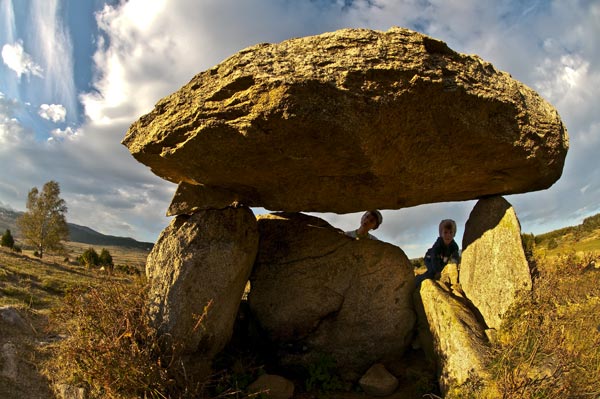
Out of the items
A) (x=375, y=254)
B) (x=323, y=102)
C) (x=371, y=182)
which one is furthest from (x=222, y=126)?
(x=375, y=254)

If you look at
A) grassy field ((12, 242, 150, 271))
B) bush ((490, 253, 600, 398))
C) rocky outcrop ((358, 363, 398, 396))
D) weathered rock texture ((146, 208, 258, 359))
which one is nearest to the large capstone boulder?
rocky outcrop ((358, 363, 398, 396))

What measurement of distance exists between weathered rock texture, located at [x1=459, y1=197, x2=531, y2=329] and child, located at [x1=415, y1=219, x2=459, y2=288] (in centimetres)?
81

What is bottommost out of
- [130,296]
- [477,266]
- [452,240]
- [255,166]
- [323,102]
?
[130,296]

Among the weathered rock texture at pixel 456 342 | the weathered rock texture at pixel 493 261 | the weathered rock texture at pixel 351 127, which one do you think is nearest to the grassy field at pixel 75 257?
the weathered rock texture at pixel 351 127

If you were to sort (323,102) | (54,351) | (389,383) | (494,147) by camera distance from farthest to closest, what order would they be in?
(54,351) < (389,383) < (494,147) < (323,102)

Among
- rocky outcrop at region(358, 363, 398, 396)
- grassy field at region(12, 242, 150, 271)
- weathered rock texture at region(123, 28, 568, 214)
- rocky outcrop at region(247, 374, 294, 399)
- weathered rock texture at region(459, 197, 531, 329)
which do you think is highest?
weathered rock texture at region(123, 28, 568, 214)

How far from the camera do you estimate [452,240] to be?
888 centimetres

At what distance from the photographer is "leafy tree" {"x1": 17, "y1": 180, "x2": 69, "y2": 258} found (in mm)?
38625

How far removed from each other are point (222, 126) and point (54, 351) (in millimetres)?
5280

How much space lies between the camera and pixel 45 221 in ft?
131

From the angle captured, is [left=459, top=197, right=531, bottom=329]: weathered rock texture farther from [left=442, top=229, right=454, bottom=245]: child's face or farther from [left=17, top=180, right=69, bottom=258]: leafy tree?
[left=17, top=180, right=69, bottom=258]: leafy tree

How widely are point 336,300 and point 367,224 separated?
6.87 feet

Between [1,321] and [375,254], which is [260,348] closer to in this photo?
[375,254]

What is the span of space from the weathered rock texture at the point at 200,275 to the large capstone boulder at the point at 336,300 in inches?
34.1
